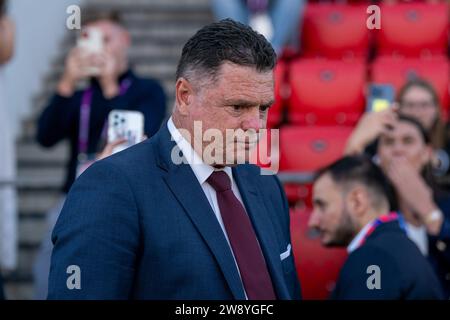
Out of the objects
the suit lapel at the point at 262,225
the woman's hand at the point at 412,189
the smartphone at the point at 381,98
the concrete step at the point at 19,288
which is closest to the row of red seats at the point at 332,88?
the smartphone at the point at 381,98

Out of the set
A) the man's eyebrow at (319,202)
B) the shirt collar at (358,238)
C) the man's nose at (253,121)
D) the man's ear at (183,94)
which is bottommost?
the shirt collar at (358,238)

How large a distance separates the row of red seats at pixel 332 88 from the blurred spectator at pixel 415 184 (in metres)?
1.40

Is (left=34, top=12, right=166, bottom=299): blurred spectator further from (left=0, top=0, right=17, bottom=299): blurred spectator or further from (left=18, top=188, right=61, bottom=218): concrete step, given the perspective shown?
(left=18, top=188, right=61, bottom=218): concrete step

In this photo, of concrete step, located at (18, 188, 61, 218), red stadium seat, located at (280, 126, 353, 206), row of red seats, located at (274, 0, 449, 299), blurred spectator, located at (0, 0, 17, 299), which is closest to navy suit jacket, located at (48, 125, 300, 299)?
row of red seats, located at (274, 0, 449, 299)

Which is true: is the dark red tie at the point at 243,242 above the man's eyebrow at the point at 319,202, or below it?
above

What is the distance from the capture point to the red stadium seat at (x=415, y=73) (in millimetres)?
6430

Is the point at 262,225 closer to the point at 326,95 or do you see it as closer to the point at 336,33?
the point at 326,95

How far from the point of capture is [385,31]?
710 cm

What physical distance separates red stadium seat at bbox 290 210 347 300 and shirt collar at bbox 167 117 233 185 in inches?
73.5

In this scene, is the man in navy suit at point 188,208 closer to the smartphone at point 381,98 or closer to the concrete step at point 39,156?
the smartphone at point 381,98

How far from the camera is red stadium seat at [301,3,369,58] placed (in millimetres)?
7078

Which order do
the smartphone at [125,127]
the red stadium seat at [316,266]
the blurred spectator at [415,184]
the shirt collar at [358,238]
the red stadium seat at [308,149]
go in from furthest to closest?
the red stadium seat at [308,149]
the blurred spectator at [415,184]
the red stadium seat at [316,266]
the shirt collar at [358,238]
the smartphone at [125,127]

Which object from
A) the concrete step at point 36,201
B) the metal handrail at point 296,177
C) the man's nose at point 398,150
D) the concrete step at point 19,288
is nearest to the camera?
the man's nose at point 398,150
